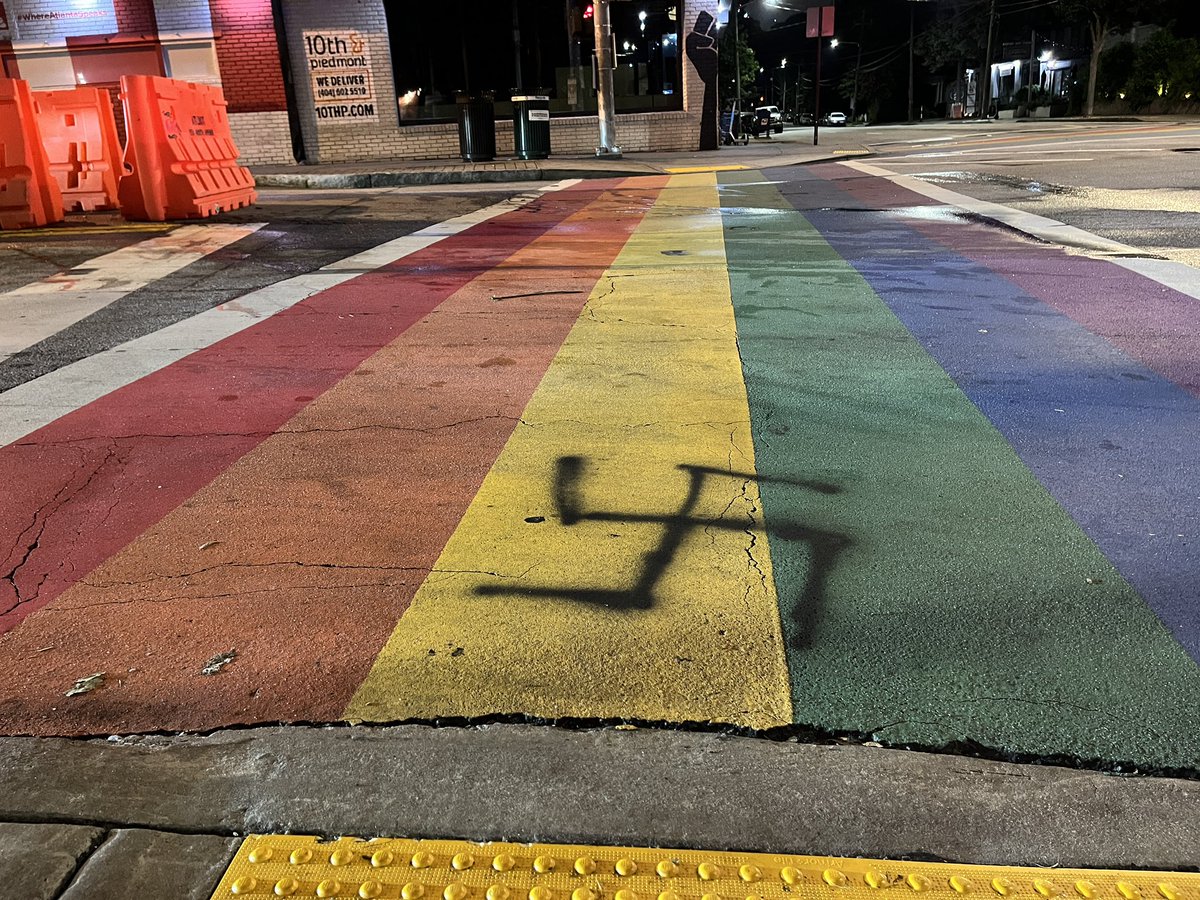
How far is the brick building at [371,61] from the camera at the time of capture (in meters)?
21.2

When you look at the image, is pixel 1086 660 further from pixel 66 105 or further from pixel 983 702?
pixel 66 105

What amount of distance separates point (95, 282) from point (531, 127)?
1344cm

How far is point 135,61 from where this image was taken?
847 inches

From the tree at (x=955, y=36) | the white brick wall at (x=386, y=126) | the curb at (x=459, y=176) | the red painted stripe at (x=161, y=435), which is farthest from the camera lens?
the tree at (x=955, y=36)

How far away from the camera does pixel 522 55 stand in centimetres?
2297

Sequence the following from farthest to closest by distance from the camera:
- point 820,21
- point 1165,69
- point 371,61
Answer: point 1165,69, point 820,21, point 371,61

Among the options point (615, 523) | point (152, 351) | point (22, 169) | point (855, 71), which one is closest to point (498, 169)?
point (22, 169)

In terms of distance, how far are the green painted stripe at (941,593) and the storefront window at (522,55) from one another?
20410 mm

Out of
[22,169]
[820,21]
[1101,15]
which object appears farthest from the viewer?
[1101,15]

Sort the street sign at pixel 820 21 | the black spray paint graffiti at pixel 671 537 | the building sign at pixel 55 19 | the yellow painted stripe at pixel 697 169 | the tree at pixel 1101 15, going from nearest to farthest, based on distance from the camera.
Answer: the black spray paint graffiti at pixel 671 537 < the yellow painted stripe at pixel 697 169 < the building sign at pixel 55 19 < the street sign at pixel 820 21 < the tree at pixel 1101 15

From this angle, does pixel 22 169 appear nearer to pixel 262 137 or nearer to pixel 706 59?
pixel 262 137

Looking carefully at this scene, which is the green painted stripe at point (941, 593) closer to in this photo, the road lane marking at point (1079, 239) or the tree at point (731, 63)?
the road lane marking at point (1079, 239)

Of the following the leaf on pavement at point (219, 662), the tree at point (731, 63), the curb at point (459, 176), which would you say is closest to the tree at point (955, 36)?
the tree at point (731, 63)

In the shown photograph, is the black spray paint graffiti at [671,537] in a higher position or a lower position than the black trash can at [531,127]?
lower
